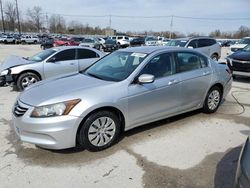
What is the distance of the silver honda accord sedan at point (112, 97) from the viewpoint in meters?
3.64

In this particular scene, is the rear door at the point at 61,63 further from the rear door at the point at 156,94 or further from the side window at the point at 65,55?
the rear door at the point at 156,94

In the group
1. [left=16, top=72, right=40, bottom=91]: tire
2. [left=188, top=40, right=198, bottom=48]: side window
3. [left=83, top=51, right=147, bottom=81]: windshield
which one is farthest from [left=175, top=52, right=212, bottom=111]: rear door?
[left=188, top=40, right=198, bottom=48]: side window

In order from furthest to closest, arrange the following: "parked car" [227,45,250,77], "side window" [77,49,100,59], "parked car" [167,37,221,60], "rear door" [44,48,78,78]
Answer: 1. "parked car" [167,37,221,60]
2. "parked car" [227,45,250,77]
3. "side window" [77,49,100,59]
4. "rear door" [44,48,78,78]

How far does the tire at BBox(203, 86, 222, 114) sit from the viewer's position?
5.68m

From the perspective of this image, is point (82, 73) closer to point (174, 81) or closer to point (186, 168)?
point (174, 81)

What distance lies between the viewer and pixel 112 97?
3.96m

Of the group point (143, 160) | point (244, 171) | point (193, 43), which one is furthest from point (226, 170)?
point (193, 43)

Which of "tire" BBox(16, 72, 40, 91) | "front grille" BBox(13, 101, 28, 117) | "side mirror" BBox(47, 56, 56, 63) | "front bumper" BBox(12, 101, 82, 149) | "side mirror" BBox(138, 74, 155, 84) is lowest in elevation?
"tire" BBox(16, 72, 40, 91)

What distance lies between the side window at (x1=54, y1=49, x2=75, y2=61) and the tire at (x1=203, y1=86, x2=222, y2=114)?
16.3ft

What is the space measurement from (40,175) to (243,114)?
15.2ft

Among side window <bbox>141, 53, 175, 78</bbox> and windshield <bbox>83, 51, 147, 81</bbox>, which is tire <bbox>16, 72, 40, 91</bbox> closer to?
windshield <bbox>83, 51, 147, 81</bbox>

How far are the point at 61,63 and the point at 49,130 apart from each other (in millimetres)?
5309

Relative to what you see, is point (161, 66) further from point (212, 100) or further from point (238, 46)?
point (238, 46)

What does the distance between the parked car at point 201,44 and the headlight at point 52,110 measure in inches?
433
